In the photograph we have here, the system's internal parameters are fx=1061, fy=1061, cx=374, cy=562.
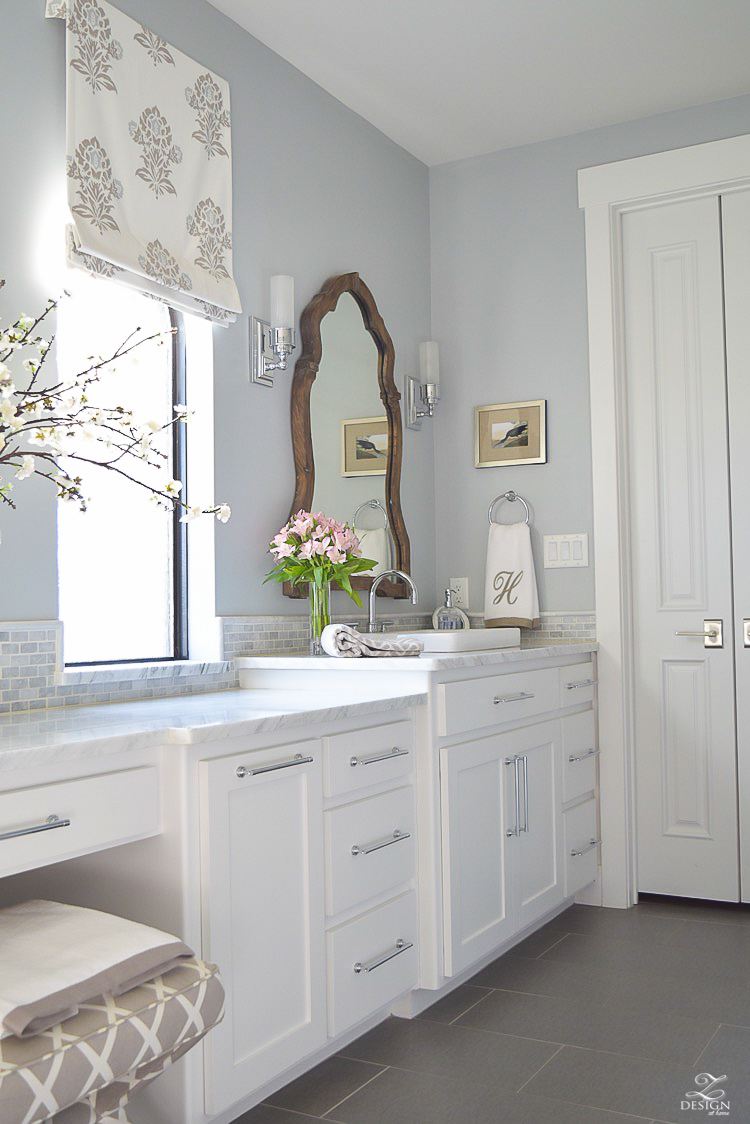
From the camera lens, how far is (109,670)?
240cm

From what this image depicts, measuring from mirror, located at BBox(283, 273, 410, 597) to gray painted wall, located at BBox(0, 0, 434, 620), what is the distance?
0.19ft

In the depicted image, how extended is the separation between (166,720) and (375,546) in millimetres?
1633

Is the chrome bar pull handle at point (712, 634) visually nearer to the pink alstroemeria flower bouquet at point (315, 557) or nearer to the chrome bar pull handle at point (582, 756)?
the chrome bar pull handle at point (582, 756)

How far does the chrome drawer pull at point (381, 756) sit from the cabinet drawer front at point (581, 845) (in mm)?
968

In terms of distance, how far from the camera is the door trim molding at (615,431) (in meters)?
3.50

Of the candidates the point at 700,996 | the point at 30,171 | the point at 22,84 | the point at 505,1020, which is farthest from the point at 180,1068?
the point at 22,84

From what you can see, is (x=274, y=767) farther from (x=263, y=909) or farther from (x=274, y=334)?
(x=274, y=334)

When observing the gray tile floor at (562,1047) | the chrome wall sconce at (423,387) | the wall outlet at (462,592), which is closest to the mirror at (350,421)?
the chrome wall sconce at (423,387)

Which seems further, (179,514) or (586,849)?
(586,849)

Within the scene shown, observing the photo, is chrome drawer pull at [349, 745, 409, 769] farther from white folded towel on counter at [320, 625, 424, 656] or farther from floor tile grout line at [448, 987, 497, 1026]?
floor tile grout line at [448, 987, 497, 1026]

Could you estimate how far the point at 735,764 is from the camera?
11.3ft

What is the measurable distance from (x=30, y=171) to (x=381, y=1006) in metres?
1.95

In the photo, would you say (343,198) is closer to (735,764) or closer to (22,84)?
(22,84)

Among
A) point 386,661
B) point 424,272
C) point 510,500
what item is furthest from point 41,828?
point 424,272
